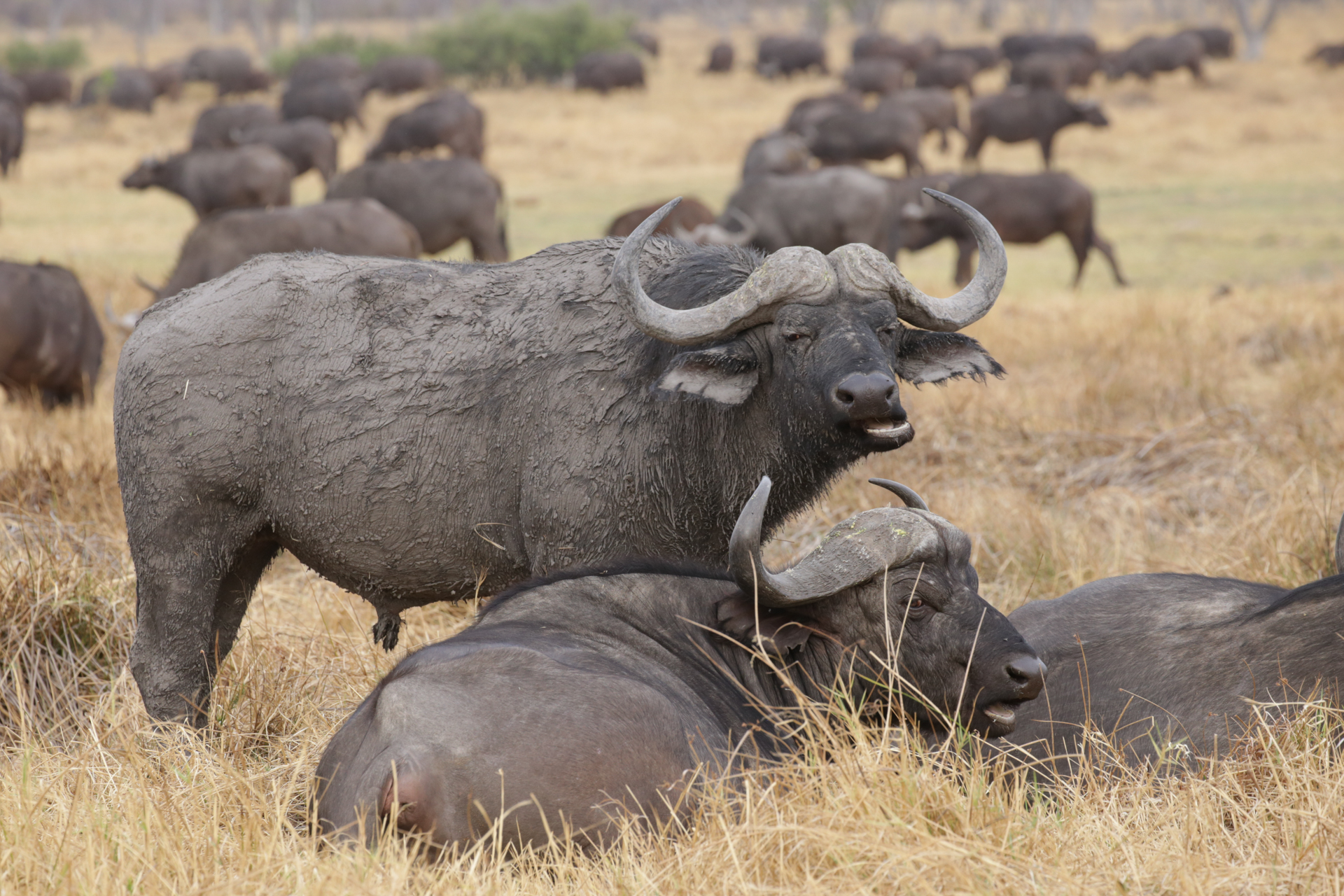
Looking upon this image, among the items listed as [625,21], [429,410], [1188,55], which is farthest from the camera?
[625,21]

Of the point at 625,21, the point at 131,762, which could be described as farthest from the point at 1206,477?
the point at 625,21

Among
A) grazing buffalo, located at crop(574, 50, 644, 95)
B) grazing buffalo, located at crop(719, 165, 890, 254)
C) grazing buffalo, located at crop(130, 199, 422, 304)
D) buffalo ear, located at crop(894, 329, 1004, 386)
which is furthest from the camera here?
grazing buffalo, located at crop(574, 50, 644, 95)

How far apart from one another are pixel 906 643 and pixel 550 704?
3.84ft

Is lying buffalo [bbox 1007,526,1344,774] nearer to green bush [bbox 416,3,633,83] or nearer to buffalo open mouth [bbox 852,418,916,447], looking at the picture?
buffalo open mouth [bbox 852,418,916,447]

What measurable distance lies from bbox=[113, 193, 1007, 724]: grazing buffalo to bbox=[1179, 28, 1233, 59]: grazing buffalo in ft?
169

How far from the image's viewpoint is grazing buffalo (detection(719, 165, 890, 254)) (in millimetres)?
18203

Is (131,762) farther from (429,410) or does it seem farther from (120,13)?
(120,13)

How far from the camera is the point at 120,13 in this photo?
10531 cm

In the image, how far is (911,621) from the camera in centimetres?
395

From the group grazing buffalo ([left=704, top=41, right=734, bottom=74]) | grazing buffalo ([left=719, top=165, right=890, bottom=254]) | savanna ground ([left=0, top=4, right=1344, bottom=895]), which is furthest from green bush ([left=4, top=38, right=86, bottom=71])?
grazing buffalo ([left=719, top=165, right=890, bottom=254])

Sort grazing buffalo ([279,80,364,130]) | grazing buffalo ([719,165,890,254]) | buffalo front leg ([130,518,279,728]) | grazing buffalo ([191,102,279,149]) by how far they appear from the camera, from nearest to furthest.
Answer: buffalo front leg ([130,518,279,728]) < grazing buffalo ([719,165,890,254]) < grazing buffalo ([191,102,279,149]) < grazing buffalo ([279,80,364,130])

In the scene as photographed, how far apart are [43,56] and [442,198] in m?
47.4

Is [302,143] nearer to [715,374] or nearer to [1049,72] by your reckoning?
[1049,72]

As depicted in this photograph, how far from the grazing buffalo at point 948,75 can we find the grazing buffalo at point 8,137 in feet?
87.7
